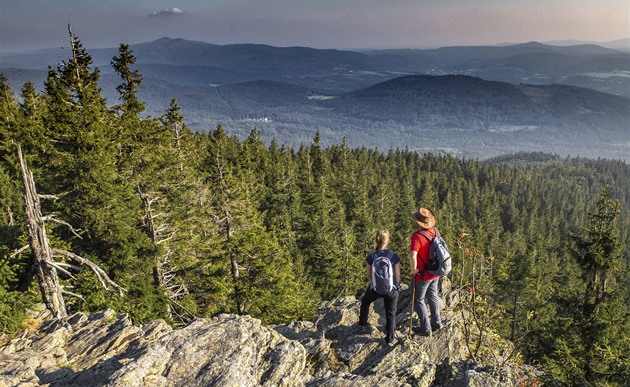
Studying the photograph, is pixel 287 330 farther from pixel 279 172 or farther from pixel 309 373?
pixel 279 172

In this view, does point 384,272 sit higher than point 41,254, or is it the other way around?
point 384,272

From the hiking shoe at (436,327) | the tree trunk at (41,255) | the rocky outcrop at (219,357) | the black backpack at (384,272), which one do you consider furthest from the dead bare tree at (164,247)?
the hiking shoe at (436,327)

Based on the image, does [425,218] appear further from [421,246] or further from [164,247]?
[164,247]

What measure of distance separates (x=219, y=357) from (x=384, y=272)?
4563 mm

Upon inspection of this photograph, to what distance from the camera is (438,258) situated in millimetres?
9281

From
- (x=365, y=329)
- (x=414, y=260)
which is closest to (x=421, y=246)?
(x=414, y=260)

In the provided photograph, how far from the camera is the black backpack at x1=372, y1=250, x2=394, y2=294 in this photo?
32.2 feet

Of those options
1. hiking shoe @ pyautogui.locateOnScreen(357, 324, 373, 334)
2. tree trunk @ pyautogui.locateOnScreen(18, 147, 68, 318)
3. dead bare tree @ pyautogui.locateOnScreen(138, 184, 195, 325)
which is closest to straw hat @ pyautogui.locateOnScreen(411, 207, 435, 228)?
hiking shoe @ pyautogui.locateOnScreen(357, 324, 373, 334)

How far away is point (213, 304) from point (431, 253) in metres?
16.4

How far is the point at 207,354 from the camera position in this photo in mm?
8414

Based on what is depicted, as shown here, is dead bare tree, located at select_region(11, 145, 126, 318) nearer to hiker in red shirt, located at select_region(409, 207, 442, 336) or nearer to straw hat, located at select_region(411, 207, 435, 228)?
hiker in red shirt, located at select_region(409, 207, 442, 336)

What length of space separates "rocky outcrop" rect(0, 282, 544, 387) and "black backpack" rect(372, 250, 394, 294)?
60.6 inches

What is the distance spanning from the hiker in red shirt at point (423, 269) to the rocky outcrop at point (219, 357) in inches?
31.2

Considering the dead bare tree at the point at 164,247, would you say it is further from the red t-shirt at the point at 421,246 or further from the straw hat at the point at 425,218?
the straw hat at the point at 425,218
